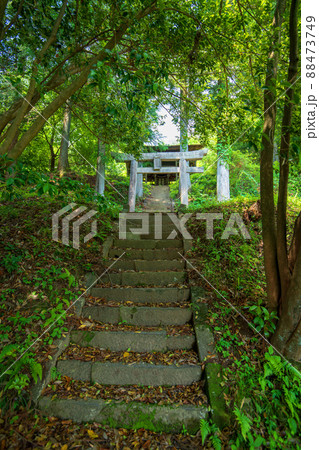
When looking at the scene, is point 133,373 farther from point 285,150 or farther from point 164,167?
point 164,167

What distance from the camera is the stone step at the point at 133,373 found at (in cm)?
268

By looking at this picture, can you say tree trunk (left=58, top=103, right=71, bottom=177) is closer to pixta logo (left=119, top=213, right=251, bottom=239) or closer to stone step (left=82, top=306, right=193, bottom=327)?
pixta logo (left=119, top=213, right=251, bottom=239)

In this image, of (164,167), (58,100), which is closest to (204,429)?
(58,100)

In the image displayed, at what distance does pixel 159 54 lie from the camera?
169 inches

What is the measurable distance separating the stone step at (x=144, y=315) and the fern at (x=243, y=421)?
1.35 m

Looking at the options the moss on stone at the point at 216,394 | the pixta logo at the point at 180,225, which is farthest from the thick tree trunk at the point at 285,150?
the pixta logo at the point at 180,225

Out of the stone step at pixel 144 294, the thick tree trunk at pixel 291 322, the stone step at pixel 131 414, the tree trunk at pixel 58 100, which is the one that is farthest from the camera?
the stone step at pixel 144 294

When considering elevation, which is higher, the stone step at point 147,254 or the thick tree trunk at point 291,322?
the stone step at point 147,254

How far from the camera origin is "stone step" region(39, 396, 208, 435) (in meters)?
2.26

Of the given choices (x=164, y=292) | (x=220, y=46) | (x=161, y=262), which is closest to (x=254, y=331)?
(x=164, y=292)

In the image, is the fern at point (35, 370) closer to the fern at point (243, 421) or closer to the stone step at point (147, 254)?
the fern at point (243, 421)

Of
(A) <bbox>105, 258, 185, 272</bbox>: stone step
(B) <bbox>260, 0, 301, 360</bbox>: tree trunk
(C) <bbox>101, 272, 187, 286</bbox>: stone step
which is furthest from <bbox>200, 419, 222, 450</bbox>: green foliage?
(A) <bbox>105, 258, 185, 272</bbox>: stone step

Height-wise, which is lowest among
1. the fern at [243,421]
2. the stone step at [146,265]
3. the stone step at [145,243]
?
the fern at [243,421]

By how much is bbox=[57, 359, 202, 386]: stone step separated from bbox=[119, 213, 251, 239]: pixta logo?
272 cm
